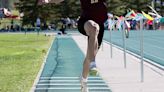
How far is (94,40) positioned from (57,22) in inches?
2739

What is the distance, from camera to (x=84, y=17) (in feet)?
26.1

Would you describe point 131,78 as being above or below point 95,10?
below

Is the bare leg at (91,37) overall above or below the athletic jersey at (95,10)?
below

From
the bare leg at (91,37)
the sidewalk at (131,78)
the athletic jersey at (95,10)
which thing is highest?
the athletic jersey at (95,10)

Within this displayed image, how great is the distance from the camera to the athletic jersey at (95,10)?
308 inches

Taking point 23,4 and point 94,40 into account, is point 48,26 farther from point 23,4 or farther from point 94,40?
point 94,40

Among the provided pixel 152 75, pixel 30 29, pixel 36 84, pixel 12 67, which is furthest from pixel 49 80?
pixel 30 29

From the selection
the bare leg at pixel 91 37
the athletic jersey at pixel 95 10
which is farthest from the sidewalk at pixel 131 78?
the athletic jersey at pixel 95 10

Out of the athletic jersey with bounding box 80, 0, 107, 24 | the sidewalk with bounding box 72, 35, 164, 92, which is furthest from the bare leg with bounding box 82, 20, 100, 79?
the sidewalk with bounding box 72, 35, 164, 92

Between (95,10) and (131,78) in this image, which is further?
(131,78)

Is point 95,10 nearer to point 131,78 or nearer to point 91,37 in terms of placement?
point 91,37

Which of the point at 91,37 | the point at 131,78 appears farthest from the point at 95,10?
the point at 131,78

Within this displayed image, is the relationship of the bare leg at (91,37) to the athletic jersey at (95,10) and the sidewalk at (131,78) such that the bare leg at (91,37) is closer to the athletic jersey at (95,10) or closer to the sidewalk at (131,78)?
the athletic jersey at (95,10)

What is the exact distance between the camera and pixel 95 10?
7836 millimetres
